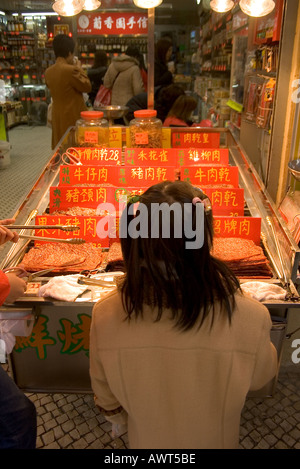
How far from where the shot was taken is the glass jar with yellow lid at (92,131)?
116 inches

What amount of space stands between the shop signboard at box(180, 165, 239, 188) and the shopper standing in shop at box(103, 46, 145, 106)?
2959 millimetres

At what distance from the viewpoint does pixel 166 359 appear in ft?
3.36

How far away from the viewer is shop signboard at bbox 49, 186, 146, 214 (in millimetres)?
2316

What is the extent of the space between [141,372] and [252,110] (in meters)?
3.40

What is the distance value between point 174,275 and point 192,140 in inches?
90.5

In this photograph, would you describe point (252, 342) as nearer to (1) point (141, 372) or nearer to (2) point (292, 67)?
(1) point (141, 372)

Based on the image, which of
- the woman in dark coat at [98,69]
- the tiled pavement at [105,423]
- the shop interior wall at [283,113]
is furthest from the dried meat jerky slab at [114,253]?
the woman in dark coat at [98,69]

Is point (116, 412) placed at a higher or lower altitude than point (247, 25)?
lower

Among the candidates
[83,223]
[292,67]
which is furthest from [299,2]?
[83,223]

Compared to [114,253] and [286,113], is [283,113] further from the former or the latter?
[114,253]

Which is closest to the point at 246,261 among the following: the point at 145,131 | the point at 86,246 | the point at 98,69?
the point at 86,246

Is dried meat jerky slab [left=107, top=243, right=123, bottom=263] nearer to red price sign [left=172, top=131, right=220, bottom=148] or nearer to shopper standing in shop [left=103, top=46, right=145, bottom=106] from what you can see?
red price sign [left=172, top=131, right=220, bottom=148]

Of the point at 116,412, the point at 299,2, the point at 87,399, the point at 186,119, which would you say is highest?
the point at 299,2

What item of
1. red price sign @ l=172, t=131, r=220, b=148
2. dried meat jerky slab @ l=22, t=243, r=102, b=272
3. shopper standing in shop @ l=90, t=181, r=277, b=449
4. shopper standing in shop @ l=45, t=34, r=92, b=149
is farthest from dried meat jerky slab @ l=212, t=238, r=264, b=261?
shopper standing in shop @ l=45, t=34, r=92, b=149
